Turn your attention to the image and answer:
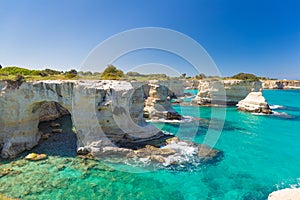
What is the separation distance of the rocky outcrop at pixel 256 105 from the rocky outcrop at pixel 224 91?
5.58 metres

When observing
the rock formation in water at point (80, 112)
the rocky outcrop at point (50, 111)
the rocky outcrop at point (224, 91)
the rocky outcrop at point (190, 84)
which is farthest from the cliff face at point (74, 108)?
the rocky outcrop at point (190, 84)

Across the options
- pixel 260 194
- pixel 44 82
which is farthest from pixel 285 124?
pixel 44 82

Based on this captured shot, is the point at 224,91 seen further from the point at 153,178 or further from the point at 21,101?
the point at 21,101

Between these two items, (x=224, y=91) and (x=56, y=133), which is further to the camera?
(x=224, y=91)

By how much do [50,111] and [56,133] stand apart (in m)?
5.86

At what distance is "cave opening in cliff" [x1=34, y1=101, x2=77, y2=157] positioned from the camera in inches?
557

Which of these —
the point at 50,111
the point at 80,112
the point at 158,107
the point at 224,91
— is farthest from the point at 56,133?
the point at 224,91

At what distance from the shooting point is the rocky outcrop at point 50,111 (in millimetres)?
21695

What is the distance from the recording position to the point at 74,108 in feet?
47.5

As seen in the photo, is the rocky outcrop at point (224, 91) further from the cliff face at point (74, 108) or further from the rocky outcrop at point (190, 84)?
the rocky outcrop at point (190, 84)

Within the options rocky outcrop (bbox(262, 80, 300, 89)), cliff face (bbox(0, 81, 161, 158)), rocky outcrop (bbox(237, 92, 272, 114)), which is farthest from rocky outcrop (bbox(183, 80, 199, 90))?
cliff face (bbox(0, 81, 161, 158))

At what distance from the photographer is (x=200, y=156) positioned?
1440cm

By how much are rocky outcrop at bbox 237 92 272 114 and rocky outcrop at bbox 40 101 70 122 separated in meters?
32.2

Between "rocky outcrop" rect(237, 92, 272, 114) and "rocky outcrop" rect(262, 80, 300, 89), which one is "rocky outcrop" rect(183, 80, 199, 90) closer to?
"rocky outcrop" rect(237, 92, 272, 114)
